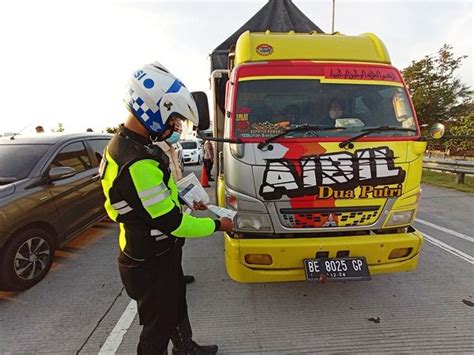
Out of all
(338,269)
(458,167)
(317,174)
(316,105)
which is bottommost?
(338,269)

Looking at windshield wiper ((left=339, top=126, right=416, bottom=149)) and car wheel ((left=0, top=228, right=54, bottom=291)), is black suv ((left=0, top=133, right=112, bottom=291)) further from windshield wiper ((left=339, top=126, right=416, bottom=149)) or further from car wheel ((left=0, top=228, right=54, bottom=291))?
windshield wiper ((left=339, top=126, right=416, bottom=149))

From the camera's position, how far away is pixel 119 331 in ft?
8.67

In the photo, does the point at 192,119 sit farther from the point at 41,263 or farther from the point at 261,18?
the point at 261,18

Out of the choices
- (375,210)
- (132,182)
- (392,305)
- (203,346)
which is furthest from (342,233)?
(132,182)

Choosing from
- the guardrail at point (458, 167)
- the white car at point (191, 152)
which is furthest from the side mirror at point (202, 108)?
the white car at point (191, 152)

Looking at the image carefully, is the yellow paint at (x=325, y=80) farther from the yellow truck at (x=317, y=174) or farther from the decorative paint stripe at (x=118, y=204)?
the decorative paint stripe at (x=118, y=204)

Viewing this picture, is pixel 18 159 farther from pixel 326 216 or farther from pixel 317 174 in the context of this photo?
pixel 326 216

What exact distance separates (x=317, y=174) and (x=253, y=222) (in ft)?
2.39

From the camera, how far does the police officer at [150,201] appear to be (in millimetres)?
1566

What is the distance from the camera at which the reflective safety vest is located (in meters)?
1.55

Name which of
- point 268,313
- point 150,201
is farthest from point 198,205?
point 268,313

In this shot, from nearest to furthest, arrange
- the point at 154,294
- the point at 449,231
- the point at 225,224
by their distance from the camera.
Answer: the point at 154,294, the point at 225,224, the point at 449,231

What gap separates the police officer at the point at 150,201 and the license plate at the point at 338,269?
3.26ft

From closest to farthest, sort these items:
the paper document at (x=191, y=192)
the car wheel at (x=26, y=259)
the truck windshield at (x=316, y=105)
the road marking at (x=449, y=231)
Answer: the paper document at (x=191, y=192)
the truck windshield at (x=316, y=105)
the car wheel at (x=26, y=259)
the road marking at (x=449, y=231)
